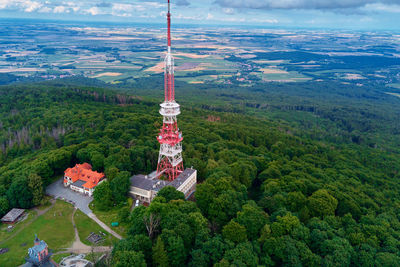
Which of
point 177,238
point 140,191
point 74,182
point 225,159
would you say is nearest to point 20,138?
point 74,182

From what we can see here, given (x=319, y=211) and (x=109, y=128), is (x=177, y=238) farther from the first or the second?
(x=109, y=128)

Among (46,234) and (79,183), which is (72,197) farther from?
(46,234)

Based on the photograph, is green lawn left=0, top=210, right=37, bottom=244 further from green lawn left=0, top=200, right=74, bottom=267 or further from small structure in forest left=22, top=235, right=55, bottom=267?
small structure in forest left=22, top=235, right=55, bottom=267

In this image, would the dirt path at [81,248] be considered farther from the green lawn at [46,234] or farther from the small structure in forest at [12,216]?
the small structure in forest at [12,216]

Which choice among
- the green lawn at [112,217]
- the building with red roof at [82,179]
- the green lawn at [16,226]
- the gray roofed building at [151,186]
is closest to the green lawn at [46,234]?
the green lawn at [16,226]

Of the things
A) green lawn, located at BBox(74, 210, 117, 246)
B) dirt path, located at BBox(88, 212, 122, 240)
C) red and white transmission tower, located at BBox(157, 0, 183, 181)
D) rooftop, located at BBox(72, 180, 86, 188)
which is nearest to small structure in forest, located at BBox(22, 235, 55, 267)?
green lawn, located at BBox(74, 210, 117, 246)

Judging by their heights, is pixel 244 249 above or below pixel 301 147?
above
